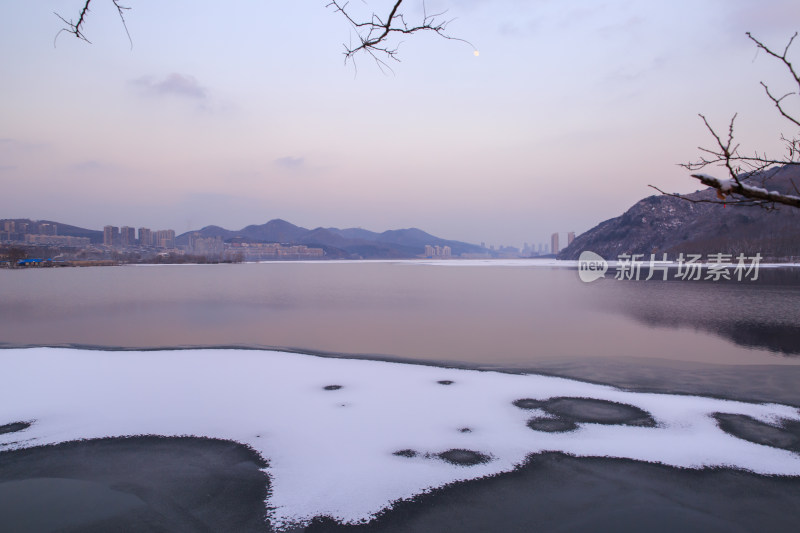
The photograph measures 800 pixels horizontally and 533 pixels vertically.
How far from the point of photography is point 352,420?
6938 millimetres

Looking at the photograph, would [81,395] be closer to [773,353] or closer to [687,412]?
[687,412]

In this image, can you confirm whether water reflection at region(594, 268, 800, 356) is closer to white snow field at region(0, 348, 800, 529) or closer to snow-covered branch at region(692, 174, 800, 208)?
white snow field at region(0, 348, 800, 529)

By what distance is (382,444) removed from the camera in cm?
602

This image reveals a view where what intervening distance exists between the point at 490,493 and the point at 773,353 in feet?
39.2

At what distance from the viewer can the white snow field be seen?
5195 millimetres

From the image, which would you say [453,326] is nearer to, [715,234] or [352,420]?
[352,420]

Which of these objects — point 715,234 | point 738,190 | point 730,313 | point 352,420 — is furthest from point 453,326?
point 715,234

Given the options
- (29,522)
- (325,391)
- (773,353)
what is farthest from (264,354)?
(773,353)

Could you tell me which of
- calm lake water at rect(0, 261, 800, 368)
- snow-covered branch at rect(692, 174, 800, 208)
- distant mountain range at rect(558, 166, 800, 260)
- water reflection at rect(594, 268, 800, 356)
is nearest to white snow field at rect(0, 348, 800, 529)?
calm lake water at rect(0, 261, 800, 368)

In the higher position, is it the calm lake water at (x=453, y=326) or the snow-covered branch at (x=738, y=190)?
the snow-covered branch at (x=738, y=190)

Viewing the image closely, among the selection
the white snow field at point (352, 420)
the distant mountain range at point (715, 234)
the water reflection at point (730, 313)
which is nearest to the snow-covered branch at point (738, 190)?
the white snow field at point (352, 420)

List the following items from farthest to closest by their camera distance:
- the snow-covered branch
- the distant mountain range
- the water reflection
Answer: the distant mountain range < the water reflection < the snow-covered branch

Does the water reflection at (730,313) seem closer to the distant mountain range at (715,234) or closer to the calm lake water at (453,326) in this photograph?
the calm lake water at (453,326)

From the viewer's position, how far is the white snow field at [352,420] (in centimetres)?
520
